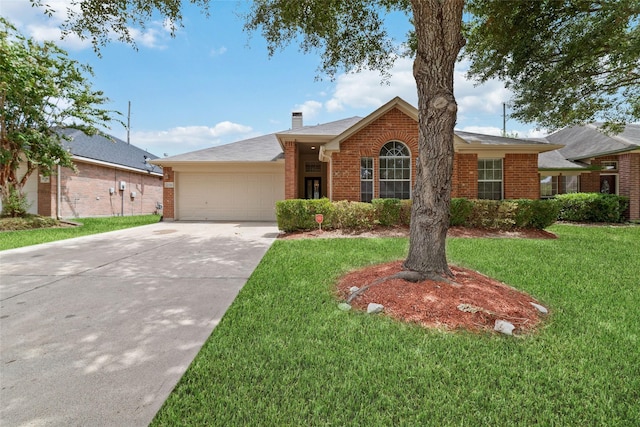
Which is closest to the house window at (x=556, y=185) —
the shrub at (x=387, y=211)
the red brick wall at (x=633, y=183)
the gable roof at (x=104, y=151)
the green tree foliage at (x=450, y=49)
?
the red brick wall at (x=633, y=183)

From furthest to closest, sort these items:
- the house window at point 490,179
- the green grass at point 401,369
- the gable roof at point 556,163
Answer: the gable roof at point 556,163 < the house window at point 490,179 < the green grass at point 401,369

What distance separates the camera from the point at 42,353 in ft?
8.96

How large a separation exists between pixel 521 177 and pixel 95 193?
22197mm

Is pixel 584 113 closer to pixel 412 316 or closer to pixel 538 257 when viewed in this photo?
pixel 538 257

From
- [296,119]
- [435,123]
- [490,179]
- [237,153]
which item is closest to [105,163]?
[237,153]

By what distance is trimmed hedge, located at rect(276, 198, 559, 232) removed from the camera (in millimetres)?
10078

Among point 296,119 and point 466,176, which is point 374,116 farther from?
point 296,119

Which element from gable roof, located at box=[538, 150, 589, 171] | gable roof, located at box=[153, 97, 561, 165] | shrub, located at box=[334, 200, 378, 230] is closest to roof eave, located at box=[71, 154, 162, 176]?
gable roof, located at box=[153, 97, 561, 165]

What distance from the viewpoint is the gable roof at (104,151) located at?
56.2 ft

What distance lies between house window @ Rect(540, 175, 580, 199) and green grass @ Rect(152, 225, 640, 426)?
16081 mm

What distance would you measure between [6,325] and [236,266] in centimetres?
319

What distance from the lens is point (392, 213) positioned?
10.3 m

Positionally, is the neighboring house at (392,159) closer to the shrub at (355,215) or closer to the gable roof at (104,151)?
the shrub at (355,215)

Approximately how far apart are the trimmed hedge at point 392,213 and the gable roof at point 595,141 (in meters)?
5.88
